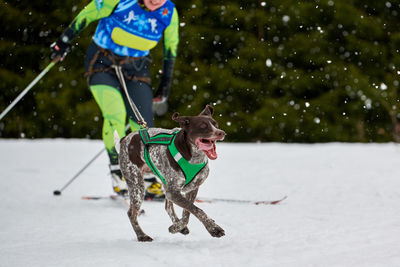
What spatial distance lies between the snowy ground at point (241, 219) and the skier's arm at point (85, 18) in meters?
1.43

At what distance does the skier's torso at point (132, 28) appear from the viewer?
A: 4215 millimetres

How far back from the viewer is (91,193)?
556cm

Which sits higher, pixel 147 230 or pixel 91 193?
pixel 147 230

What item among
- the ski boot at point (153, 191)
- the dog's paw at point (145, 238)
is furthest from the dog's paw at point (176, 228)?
the ski boot at point (153, 191)

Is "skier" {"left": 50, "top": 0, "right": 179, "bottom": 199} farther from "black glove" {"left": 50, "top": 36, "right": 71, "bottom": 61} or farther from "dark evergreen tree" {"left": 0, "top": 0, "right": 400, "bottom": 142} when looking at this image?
"dark evergreen tree" {"left": 0, "top": 0, "right": 400, "bottom": 142}

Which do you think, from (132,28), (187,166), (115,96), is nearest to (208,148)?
(187,166)

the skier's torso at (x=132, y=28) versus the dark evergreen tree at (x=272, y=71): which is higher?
the skier's torso at (x=132, y=28)

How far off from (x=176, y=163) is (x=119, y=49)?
6.07 feet

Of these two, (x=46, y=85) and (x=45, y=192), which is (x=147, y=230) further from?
(x=46, y=85)

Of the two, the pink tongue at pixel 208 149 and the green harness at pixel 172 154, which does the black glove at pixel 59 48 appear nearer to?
the green harness at pixel 172 154

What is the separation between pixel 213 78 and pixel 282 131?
233 cm

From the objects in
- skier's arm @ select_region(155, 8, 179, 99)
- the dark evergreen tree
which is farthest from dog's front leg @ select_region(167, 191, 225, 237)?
the dark evergreen tree

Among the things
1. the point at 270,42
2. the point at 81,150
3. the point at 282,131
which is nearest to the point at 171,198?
the point at 81,150

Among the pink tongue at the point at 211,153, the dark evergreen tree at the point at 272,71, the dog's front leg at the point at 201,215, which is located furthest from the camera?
the dark evergreen tree at the point at 272,71
